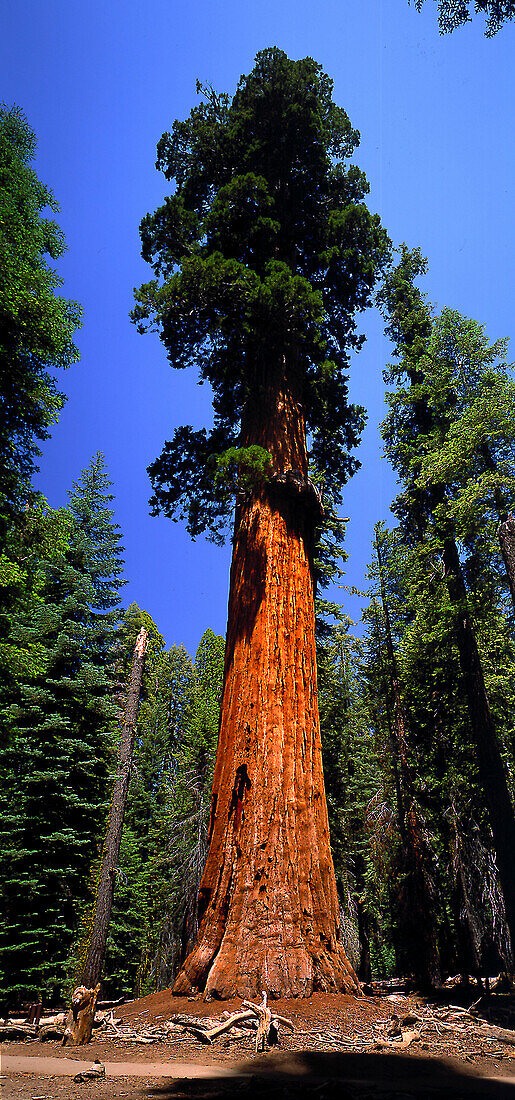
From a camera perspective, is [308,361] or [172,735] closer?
[308,361]

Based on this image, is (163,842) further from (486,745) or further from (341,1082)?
(341,1082)

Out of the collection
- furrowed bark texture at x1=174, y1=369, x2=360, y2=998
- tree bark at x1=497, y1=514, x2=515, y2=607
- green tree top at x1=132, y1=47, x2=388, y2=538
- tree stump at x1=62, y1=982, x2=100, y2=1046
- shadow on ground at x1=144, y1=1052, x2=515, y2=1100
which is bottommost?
tree stump at x1=62, y1=982, x2=100, y2=1046

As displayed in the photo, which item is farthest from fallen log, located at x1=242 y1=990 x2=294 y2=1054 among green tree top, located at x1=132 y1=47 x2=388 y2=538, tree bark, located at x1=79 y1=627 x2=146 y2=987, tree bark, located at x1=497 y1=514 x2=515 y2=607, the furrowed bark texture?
tree bark, located at x1=79 y1=627 x2=146 y2=987

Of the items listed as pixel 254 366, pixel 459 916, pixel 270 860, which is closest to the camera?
pixel 270 860

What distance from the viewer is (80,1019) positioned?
4.43 m

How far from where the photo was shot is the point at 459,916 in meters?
13.3

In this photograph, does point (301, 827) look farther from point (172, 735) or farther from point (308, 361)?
point (172, 735)

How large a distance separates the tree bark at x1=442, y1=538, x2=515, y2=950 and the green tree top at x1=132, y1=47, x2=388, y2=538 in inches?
199

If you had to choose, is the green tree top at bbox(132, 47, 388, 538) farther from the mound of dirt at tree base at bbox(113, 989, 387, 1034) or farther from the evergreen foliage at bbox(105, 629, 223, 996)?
the evergreen foliage at bbox(105, 629, 223, 996)

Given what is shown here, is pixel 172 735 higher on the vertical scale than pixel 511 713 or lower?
higher

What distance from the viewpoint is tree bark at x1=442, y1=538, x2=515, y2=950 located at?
35.5 feet

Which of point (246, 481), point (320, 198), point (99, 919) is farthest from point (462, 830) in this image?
point (320, 198)

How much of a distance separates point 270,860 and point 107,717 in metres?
11.9

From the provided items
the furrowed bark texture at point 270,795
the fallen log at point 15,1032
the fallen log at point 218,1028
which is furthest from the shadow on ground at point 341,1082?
the fallen log at point 15,1032
